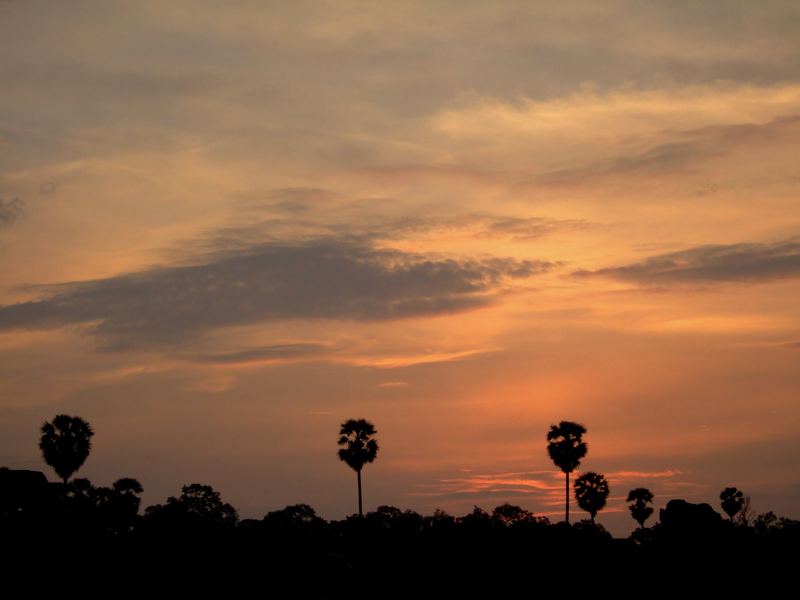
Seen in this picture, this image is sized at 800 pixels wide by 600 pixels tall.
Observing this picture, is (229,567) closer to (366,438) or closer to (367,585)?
(367,585)

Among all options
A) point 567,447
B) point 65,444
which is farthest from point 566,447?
point 65,444

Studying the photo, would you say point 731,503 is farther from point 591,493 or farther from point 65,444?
point 65,444

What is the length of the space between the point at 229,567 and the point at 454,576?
16.8m

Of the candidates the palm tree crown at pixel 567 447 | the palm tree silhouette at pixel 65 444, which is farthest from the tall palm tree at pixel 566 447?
the palm tree silhouette at pixel 65 444

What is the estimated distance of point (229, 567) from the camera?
59.9 meters

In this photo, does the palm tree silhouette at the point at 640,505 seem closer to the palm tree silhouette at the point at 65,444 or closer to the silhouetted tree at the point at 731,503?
the silhouetted tree at the point at 731,503

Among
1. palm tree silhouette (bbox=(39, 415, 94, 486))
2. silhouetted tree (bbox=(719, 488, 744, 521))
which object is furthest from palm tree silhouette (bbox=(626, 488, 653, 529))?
palm tree silhouette (bbox=(39, 415, 94, 486))

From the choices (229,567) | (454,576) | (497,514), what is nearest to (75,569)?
(229,567)

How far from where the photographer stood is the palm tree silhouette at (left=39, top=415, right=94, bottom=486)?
101 meters

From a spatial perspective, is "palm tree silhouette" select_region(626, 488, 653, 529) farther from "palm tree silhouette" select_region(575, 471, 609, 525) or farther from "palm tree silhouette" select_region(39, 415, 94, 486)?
"palm tree silhouette" select_region(39, 415, 94, 486)

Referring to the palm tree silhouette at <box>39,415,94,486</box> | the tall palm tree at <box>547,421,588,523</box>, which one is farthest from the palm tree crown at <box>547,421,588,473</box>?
the palm tree silhouette at <box>39,415,94,486</box>

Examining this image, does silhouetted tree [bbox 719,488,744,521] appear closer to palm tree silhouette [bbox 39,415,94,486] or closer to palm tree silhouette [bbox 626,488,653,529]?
palm tree silhouette [bbox 626,488,653,529]

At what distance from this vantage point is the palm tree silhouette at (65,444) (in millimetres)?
101312

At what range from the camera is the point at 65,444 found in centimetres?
10144
